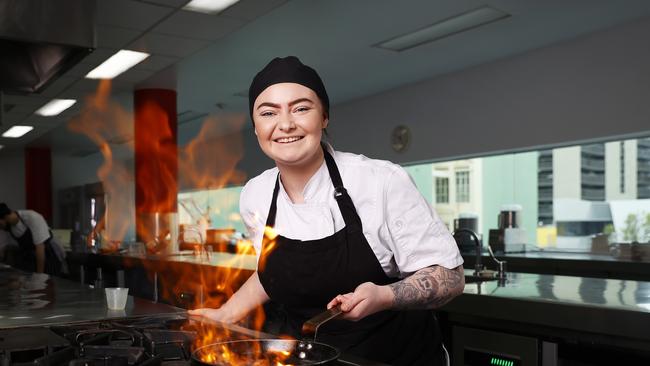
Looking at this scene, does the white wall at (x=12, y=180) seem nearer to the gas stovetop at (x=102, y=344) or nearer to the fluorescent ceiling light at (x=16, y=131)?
the fluorescent ceiling light at (x=16, y=131)

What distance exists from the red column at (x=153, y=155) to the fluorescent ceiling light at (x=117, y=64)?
96 cm

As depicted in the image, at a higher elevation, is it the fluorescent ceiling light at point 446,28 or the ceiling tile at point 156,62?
the fluorescent ceiling light at point 446,28

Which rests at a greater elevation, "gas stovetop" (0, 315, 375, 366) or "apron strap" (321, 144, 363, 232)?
"apron strap" (321, 144, 363, 232)

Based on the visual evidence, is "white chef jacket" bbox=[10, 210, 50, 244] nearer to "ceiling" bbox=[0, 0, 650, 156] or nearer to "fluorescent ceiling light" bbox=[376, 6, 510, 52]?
"ceiling" bbox=[0, 0, 650, 156]

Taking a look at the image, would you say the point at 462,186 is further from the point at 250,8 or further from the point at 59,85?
the point at 59,85

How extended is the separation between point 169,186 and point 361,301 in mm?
6450

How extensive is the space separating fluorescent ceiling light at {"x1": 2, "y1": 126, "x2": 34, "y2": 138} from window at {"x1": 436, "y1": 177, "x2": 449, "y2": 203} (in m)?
6.22

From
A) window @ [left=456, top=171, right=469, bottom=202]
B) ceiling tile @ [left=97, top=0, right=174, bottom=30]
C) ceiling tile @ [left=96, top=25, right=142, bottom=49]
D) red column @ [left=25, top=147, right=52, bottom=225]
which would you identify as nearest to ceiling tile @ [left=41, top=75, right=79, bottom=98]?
ceiling tile @ [left=96, top=25, right=142, bottom=49]

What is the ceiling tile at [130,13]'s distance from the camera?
4293 millimetres

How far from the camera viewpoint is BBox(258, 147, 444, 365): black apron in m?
1.76

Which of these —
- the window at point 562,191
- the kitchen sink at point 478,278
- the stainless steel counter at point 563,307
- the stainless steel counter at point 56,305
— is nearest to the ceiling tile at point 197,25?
the stainless steel counter at point 56,305

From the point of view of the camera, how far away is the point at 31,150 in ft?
41.8

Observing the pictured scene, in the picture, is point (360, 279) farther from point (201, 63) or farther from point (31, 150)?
point (31, 150)

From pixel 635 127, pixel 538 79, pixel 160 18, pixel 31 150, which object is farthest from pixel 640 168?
pixel 31 150
